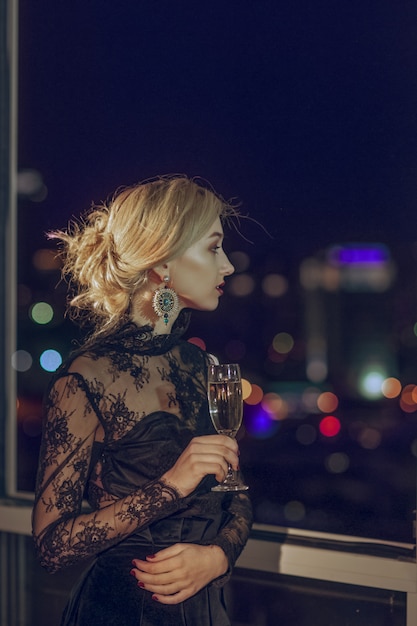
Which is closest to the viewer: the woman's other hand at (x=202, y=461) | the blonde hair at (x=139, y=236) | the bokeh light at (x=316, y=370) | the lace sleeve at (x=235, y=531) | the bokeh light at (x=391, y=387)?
the woman's other hand at (x=202, y=461)

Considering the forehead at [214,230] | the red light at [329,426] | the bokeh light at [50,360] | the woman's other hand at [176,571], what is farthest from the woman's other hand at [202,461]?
the bokeh light at [50,360]

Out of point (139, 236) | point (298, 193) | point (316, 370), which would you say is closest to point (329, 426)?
point (316, 370)

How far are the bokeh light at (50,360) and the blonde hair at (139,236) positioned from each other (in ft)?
3.12

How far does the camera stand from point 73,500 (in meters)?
2.04

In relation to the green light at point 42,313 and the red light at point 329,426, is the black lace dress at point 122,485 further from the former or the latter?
the green light at point 42,313

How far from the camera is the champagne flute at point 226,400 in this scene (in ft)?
6.58

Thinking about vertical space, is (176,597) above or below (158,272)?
below

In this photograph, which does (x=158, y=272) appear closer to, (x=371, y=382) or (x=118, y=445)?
(x=118, y=445)

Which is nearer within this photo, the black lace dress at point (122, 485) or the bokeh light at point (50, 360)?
the black lace dress at point (122, 485)

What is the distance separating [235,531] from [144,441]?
0.33m

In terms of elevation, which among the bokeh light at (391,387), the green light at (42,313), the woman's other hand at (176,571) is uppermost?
the green light at (42,313)

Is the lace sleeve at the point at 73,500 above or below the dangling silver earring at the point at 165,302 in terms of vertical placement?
below

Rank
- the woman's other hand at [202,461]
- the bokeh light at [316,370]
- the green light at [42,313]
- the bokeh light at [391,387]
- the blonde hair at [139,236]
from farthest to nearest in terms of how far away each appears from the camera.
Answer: the green light at [42,313]
the bokeh light at [316,370]
the bokeh light at [391,387]
the blonde hair at [139,236]
the woman's other hand at [202,461]

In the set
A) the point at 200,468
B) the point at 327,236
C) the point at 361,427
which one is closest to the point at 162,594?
the point at 200,468
